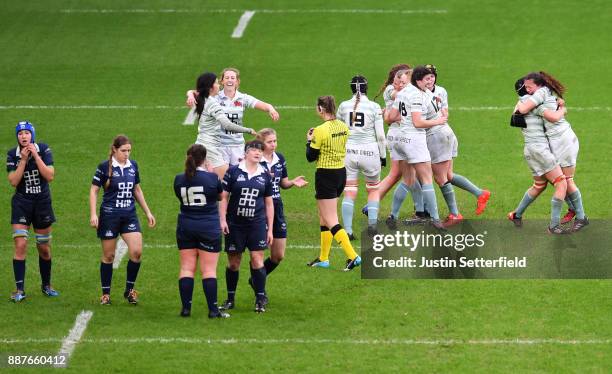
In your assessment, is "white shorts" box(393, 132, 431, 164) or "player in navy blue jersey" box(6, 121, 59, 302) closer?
"player in navy blue jersey" box(6, 121, 59, 302)

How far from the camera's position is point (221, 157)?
714 inches

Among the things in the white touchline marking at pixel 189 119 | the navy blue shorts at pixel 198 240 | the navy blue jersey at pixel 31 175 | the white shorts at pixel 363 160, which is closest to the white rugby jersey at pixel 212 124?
the white shorts at pixel 363 160

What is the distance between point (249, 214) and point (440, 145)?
4.94 metres

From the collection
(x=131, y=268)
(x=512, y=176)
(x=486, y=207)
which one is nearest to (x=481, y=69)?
(x=512, y=176)

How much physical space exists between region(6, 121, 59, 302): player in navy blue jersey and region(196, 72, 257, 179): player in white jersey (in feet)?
8.98

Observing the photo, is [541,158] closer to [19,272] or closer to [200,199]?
[200,199]

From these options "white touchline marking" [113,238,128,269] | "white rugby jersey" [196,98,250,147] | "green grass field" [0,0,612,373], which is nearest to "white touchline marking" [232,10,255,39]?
"green grass field" [0,0,612,373]

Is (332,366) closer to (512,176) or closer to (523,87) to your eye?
(523,87)

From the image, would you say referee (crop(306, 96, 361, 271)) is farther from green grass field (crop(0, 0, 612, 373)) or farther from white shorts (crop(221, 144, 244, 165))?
white shorts (crop(221, 144, 244, 165))

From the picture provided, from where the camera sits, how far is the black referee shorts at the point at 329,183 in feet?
55.7

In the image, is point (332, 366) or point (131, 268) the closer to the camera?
point (332, 366)

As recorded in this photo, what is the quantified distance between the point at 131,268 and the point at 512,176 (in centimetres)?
875

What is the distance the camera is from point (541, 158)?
60.0 feet

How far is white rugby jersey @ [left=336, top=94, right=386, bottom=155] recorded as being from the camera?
702 inches
